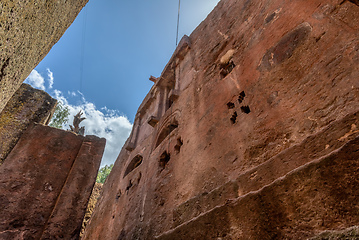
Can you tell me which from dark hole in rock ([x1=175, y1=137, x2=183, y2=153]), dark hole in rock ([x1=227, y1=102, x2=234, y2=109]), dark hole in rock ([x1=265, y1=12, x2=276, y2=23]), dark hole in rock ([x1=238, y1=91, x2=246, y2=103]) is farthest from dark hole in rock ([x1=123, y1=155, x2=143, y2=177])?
dark hole in rock ([x1=265, y1=12, x2=276, y2=23])

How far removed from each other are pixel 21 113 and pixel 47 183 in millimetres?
1428

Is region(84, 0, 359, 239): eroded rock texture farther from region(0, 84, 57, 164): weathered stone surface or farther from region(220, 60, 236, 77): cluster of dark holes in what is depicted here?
region(0, 84, 57, 164): weathered stone surface

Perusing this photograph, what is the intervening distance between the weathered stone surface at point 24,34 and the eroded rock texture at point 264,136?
2.73m

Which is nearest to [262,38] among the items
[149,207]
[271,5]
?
[271,5]

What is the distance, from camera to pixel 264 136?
10.2ft

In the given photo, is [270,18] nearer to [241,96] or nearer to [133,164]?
[241,96]

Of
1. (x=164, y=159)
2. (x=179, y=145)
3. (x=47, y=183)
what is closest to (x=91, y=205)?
(x=164, y=159)

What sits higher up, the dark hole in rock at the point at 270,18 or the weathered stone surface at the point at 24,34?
the dark hole in rock at the point at 270,18

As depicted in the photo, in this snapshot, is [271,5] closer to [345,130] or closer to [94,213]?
[345,130]

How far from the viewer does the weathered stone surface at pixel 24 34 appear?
1426 mm

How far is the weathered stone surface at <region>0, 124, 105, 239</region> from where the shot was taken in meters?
2.80

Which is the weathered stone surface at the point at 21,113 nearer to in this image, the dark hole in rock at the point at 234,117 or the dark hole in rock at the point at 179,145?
the dark hole in rock at the point at 179,145

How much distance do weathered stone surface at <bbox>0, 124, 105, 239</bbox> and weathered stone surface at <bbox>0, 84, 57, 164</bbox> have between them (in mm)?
145

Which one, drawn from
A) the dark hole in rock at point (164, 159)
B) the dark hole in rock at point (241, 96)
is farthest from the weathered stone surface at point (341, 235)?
the dark hole in rock at point (164, 159)
